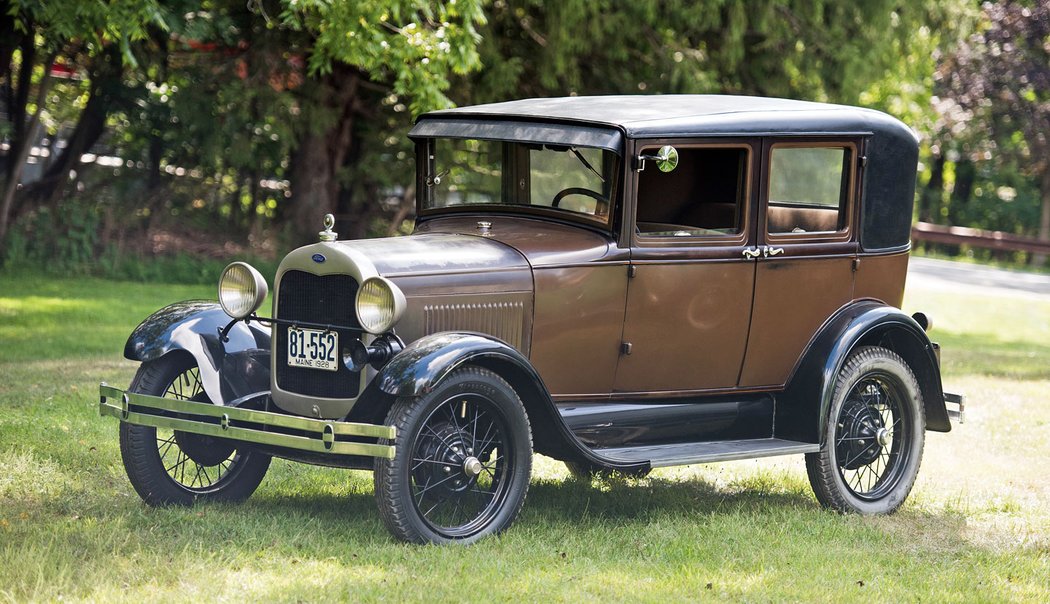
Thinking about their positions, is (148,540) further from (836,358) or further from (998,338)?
(998,338)

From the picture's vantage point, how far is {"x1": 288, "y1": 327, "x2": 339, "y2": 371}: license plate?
218 inches

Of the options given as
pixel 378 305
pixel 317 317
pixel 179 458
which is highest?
pixel 378 305

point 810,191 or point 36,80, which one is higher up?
point 36,80

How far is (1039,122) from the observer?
30.1 meters

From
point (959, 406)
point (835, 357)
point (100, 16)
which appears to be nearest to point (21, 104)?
point (100, 16)

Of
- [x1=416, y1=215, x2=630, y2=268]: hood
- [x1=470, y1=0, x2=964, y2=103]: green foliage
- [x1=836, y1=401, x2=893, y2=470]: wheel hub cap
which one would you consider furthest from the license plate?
[x1=470, y1=0, x2=964, y2=103]: green foliage

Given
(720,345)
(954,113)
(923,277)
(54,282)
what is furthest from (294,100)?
(954,113)

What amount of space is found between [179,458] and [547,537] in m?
1.86

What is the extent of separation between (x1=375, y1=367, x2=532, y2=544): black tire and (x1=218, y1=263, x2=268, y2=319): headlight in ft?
3.38

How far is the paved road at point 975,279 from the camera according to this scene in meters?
23.4

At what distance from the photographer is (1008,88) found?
30109 millimetres

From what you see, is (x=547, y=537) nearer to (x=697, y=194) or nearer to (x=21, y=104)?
(x=697, y=194)

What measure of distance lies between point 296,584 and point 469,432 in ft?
3.59

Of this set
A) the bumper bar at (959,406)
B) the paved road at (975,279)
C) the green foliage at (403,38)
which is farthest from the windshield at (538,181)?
the paved road at (975,279)
